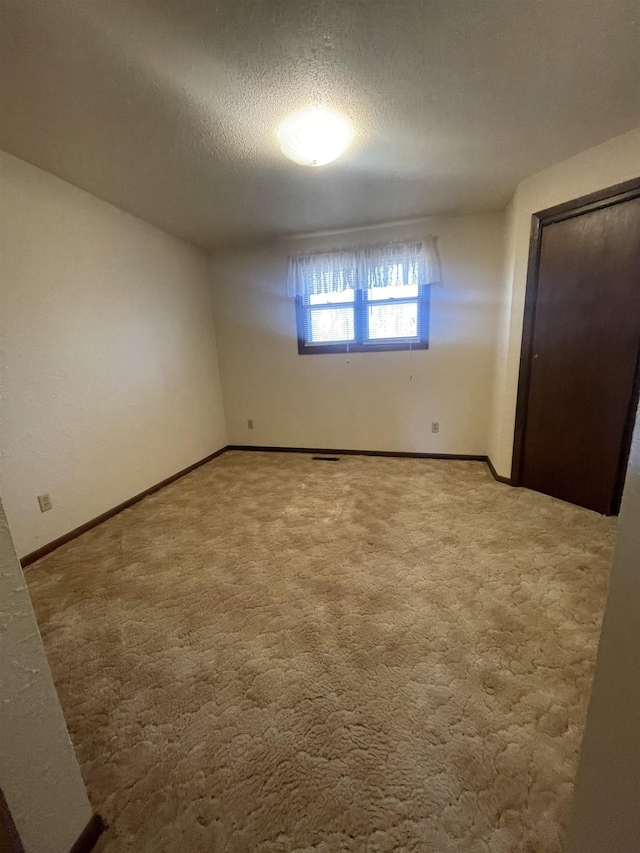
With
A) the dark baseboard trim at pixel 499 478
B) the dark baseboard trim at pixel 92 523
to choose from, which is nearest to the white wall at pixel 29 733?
the dark baseboard trim at pixel 92 523

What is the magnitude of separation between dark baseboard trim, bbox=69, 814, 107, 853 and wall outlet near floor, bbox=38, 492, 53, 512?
1.76m

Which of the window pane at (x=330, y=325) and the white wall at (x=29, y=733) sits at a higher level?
the window pane at (x=330, y=325)

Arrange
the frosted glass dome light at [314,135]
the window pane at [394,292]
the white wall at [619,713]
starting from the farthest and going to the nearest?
the window pane at [394,292] < the frosted glass dome light at [314,135] < the white wall at [619,713]

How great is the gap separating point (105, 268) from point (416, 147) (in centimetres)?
228

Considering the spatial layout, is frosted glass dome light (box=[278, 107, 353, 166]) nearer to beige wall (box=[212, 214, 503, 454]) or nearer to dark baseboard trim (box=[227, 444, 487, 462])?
beige wall (box=[212, 214, 503, 454])

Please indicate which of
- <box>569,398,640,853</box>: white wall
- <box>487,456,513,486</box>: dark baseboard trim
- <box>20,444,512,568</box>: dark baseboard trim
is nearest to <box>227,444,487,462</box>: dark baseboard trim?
<box>20,444,512,568</box>: dark baseboard trim

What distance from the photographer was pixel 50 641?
1405 millimetres

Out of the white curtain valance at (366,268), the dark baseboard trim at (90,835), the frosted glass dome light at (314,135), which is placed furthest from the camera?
the white curtain valance at (366,268)

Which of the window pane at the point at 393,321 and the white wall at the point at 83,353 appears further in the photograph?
the window pane at the point at 393,321

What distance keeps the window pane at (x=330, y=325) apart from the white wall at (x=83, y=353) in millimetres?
1282

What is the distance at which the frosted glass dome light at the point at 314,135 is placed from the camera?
1.62 meters

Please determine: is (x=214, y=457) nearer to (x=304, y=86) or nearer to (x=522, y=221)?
(x=304, y=86)

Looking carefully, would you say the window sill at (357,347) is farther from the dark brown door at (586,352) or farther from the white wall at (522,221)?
the dark brown door at (586,352)

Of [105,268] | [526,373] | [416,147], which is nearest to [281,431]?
[105,268]
